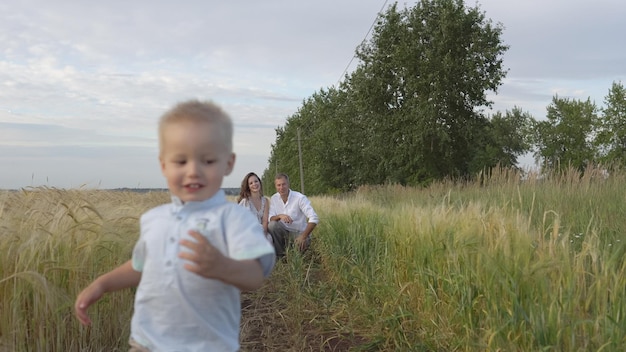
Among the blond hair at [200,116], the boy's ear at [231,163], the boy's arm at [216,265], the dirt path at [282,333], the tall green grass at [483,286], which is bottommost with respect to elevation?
the dirt path at [282,333]

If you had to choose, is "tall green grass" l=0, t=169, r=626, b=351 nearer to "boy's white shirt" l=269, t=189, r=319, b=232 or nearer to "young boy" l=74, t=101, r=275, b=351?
"young boy" l=74, t=101, r=275, b=351

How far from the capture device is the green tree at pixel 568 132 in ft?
189

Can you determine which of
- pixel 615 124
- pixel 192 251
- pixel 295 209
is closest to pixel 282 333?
pixel 192 251

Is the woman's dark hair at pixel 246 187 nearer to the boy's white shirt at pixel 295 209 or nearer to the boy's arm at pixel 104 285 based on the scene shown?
the boy's white shirt at pixel 295 209

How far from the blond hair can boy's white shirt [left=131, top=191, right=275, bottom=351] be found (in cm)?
20

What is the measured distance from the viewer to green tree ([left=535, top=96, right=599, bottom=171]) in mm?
57562

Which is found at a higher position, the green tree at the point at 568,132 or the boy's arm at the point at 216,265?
the green tree at the point at 568,132

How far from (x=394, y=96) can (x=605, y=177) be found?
19098 mm

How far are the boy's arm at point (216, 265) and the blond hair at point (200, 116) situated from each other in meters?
0.31

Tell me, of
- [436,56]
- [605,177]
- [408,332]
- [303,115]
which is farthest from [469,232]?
[303,115]

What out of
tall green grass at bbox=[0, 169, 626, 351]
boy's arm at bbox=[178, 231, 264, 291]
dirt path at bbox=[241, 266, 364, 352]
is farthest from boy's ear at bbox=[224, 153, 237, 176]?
dirt path at bbox=[241, 266, 364, 352]

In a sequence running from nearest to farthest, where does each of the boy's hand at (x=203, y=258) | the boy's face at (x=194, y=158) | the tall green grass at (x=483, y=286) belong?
the boy's hand at (x=203, y=258), the boy's face at (x=194, y=158), the tall green grass at (x=483, y=286)

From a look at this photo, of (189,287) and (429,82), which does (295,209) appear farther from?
(429,82)

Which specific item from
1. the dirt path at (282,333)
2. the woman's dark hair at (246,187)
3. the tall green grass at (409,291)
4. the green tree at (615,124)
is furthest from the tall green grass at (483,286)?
the green tree at (615,124)
